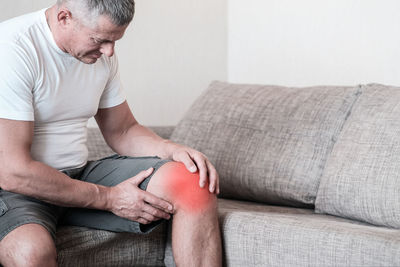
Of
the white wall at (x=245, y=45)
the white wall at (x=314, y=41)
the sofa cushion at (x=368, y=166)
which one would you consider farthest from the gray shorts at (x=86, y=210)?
the white wall at (x=314, y=41)

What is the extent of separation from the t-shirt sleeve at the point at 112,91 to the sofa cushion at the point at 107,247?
1.40 feet

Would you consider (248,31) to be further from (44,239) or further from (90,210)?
(44,239)

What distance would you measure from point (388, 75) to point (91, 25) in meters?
1.50

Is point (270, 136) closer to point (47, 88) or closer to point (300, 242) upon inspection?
point (300, 242)

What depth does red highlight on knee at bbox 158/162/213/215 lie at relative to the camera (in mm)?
1631

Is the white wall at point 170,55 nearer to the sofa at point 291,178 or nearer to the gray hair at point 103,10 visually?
the sofa at point 291,178

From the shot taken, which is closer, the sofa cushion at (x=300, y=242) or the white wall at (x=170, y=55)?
the sofa cushion at (x=300, y=242)

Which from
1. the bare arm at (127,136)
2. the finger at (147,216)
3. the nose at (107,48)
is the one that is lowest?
the finger at (147,216)

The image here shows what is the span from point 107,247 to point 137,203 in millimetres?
258

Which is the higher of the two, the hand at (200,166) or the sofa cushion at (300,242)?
the hand at (200,166)

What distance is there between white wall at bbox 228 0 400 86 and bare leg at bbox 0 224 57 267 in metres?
1.71

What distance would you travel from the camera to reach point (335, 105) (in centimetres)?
216

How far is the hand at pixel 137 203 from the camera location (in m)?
1.61

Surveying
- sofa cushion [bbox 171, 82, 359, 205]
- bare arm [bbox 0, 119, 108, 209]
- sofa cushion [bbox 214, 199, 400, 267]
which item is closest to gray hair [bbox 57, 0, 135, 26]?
bare arm [bbox 0, 119, 108, 209]
